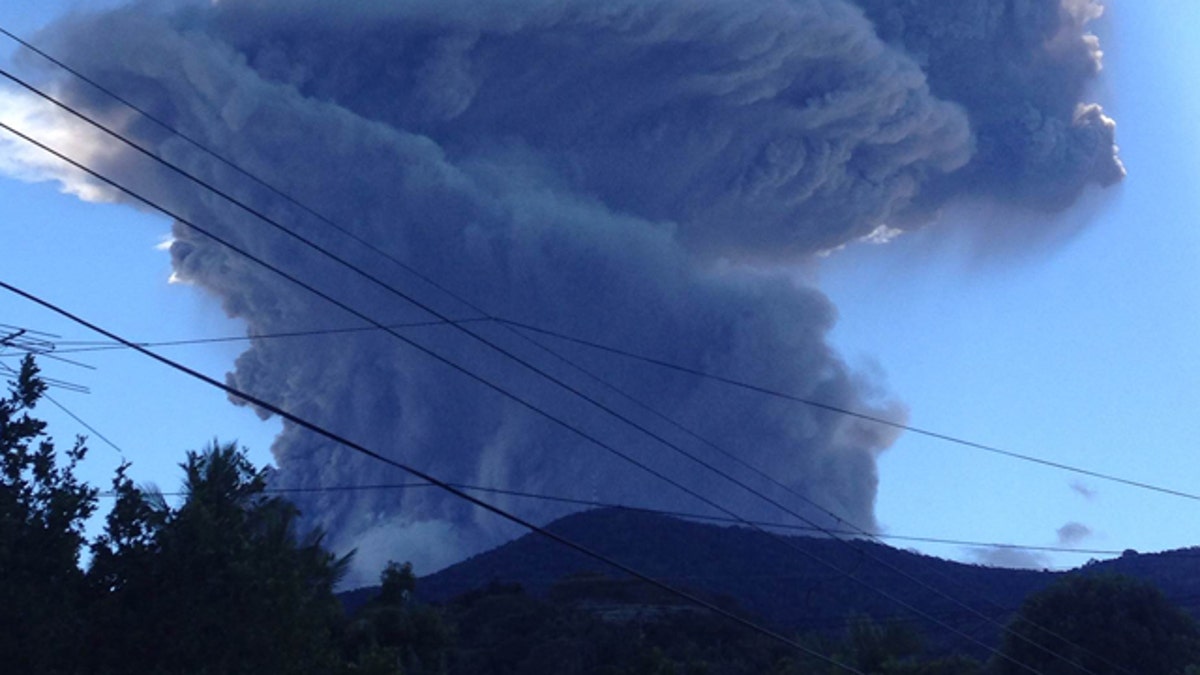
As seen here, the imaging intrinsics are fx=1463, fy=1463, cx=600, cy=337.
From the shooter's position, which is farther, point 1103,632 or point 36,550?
point 1103,632

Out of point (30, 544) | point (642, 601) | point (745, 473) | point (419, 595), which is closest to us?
point (30, 544)

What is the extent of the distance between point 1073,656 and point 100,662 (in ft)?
75.8

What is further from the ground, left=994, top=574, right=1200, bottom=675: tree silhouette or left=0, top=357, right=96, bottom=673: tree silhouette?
left=994, top=574, right=1200, bottom=675: tree silhouette

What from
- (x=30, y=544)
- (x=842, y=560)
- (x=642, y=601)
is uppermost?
(x=842, y=560)

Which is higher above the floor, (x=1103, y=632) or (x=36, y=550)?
(x=1103, y=632)

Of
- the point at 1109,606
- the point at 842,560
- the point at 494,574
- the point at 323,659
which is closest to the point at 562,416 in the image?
the point at 494,574

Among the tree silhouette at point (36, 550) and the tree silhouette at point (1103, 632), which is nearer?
the tree silhouette at point (36, 550)

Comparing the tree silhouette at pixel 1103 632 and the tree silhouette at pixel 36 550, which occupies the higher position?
the tree silhouette at pixel 1103 632

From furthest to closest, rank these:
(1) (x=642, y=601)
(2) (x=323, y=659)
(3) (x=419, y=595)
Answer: (3) (x=419, y=595)
(1) (x=642, y=601)
(2) (x=323, y=659)

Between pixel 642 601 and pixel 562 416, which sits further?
pixel 562 416

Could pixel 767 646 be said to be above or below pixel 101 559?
above

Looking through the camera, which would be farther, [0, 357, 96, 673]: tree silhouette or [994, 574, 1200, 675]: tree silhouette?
[994, 574, 1200, 675]: tree silhouette

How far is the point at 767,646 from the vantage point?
4353cm

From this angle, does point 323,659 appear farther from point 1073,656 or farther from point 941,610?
point 941,610
